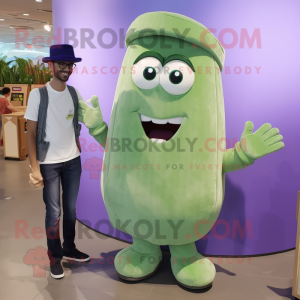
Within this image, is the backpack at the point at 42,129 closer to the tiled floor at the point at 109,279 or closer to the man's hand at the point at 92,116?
the man's hand at the point at 92,116

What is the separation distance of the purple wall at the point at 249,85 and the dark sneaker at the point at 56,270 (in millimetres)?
697

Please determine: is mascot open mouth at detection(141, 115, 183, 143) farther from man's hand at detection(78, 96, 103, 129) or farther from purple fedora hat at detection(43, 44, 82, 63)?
purple fedora hat at detection(43, 44, 82, 63)

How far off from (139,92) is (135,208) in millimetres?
690

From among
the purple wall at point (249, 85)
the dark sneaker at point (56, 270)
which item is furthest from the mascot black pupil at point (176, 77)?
the dark sneaker at point (56, 270)

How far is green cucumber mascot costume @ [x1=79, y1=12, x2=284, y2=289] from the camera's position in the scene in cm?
200

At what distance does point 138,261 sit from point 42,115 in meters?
1.17

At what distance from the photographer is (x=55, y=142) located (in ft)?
7.43

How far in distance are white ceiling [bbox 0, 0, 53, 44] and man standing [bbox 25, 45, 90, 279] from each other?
22.1 ft

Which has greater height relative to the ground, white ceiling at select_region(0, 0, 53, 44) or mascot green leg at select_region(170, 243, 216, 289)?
white ceiling at select_region(0, 0, 53, 44)

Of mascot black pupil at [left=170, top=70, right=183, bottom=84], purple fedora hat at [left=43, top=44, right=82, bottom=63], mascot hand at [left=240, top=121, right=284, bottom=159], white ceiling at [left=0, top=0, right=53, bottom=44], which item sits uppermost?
white ceiling at [left=0, top=0, right=53, bottom=44]

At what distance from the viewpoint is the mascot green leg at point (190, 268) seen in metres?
2.24

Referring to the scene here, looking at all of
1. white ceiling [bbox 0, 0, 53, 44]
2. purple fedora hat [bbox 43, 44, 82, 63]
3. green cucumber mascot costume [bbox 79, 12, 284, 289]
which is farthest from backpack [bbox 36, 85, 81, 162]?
white ceiling [bbox 0, 0, 53, 44]

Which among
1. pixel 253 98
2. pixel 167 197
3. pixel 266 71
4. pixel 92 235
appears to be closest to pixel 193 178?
pixel 167 197

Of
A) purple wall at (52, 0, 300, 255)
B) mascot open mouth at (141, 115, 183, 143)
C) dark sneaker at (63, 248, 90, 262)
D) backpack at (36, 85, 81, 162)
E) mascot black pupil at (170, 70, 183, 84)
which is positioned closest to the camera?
mascot black pupil at (170, 70, 183, 84)
